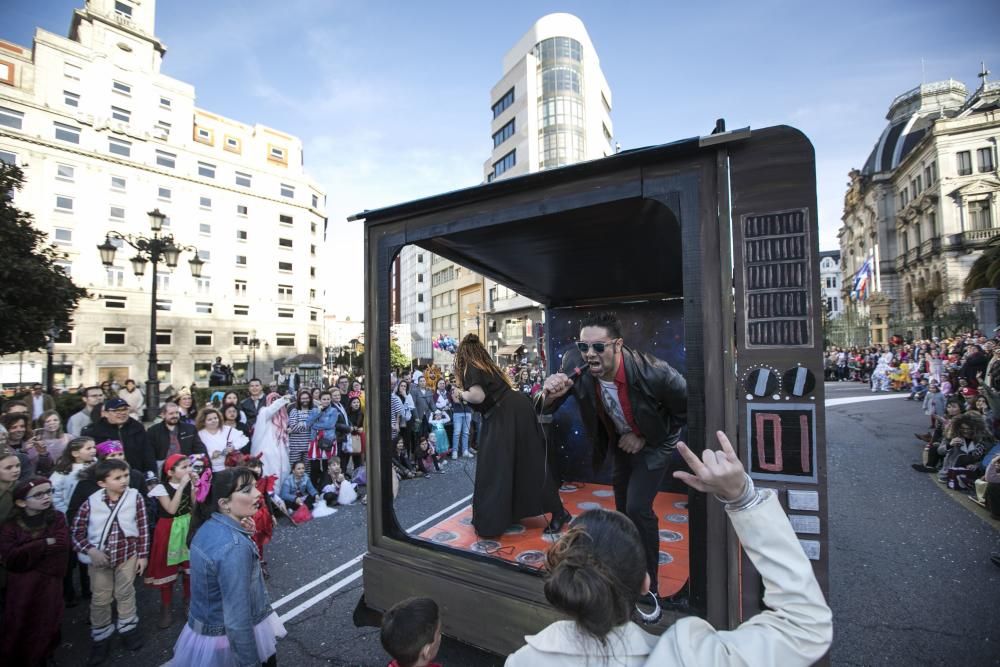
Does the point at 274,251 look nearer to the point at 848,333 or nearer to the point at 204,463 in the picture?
the point at 204,463

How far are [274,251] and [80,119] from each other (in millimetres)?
15745

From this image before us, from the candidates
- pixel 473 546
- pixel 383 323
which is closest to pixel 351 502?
pixel 473 546

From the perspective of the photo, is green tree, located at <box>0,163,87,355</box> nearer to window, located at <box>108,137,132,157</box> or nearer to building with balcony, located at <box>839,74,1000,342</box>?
window, located at <box>108,137,132,157</box>

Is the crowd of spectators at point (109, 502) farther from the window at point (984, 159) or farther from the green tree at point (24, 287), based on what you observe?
the window at point (984, 159)

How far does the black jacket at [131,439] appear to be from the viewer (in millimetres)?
4973

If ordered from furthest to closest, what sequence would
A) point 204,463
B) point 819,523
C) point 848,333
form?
point 848,333, point 204,463, point 819,523

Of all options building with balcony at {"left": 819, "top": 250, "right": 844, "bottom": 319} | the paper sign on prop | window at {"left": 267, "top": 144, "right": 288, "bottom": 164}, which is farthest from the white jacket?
building with balcony at {"left": 819, "top": 250, "right": 844, "bottom": 319}

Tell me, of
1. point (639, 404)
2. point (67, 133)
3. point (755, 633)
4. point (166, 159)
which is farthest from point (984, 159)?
point (67, 133)

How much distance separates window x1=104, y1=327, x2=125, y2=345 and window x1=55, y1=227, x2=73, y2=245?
6.62 meters

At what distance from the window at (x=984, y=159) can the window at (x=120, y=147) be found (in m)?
66.6

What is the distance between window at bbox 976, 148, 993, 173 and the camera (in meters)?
35.6

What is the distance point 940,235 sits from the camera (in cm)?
3778

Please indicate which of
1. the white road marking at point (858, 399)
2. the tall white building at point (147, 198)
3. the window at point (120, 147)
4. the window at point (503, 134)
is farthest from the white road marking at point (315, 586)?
the window at point (120, 147)

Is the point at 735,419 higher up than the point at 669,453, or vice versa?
the point at 735,419
